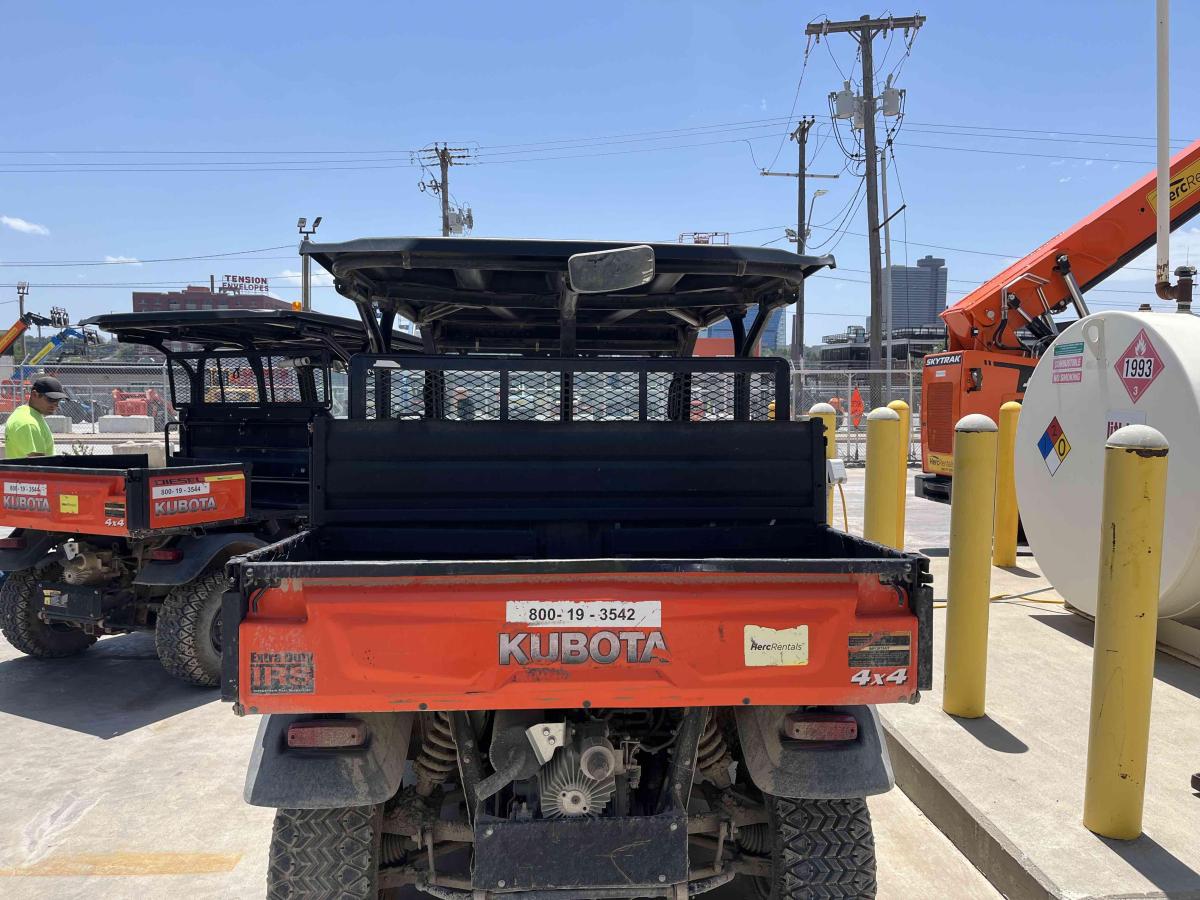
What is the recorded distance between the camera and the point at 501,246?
2822 mm

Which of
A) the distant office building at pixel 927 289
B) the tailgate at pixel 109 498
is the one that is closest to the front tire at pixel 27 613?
the tailgate at pixel 109 498

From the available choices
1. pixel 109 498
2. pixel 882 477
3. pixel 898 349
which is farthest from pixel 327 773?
pixel 898 349

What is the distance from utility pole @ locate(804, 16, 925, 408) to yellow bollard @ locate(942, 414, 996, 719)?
65.9 ft

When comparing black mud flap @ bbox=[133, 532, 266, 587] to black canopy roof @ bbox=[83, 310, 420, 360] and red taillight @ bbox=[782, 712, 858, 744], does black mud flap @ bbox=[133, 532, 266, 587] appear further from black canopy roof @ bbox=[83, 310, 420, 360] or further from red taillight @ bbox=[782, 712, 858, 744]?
red taillight @ bbox=[782, 712, 858, 744]

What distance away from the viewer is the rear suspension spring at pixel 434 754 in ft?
8.93

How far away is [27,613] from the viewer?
19.9 ft

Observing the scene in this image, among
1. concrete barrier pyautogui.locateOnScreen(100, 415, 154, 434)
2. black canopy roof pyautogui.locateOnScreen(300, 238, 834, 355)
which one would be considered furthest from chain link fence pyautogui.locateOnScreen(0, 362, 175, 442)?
black canopy roof pyautogui.locateOnScreen(300, 238, 834, 355)

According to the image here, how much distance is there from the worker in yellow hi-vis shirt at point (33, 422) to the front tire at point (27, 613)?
1.45m

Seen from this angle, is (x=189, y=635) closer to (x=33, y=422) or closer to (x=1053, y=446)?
(x=33, y=422)

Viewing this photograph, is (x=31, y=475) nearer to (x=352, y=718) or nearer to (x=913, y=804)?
Result: (x=352, y=718)

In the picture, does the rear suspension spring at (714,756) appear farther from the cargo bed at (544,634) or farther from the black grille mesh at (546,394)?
the black grille mesh at (546,394)

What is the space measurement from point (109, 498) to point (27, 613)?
1653mm

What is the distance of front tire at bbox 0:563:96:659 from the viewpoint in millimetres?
6016

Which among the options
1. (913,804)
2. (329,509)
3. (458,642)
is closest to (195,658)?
(329,509)
